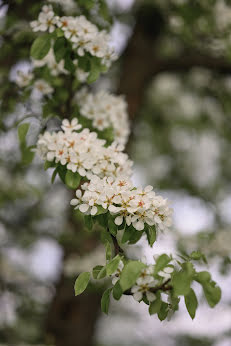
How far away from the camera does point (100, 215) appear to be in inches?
51.4

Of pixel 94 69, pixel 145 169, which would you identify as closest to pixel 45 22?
pixel 94 69

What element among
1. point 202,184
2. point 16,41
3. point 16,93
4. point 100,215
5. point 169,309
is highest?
point 202,184

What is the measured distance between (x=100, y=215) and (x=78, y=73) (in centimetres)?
93

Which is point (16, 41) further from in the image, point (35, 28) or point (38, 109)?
point (35, 28)

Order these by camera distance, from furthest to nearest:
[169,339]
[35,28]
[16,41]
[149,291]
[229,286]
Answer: [169,339] < [229,286] < [16,41] < [35,28] < [149,291]

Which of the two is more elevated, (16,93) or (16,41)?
(16,41)

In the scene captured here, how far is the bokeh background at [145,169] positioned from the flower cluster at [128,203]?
0.49 m

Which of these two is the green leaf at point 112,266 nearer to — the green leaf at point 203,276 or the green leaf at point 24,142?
the green leaf at point 203,276

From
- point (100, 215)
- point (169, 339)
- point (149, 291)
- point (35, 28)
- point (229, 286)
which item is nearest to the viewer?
point (149, 291)

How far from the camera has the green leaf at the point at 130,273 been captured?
1048 mm

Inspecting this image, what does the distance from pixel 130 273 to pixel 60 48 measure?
102 centimetres

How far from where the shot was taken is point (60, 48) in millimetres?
1621

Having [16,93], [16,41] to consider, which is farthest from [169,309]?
[16,41]

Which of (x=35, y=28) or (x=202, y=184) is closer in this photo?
(x=35, y=28)
